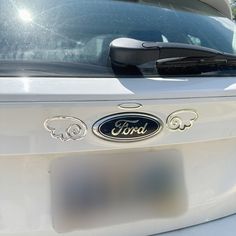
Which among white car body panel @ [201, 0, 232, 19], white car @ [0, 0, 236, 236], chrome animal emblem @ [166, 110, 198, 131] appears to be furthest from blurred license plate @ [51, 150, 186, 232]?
white car body panel @ [201, 0, 232, 19]

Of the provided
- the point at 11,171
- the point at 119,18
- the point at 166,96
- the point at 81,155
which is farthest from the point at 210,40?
the point at 11,171

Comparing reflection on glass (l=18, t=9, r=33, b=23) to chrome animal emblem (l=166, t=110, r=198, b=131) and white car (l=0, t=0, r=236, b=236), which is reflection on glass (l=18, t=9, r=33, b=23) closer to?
white car (l=0, t=0, r=236, b=236)

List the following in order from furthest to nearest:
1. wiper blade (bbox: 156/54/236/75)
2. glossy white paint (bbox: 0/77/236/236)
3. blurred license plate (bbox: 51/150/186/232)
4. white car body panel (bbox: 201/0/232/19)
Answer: white car body panel (bbox: 201/0/232/19), wiper blade (bbox: 156/54/236/75), blurred license plate (bbox: 51/150/186/232), glossy white paint (bbox: 0/77/236/236)

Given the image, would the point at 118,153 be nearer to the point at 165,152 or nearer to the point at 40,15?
the point at 165,152

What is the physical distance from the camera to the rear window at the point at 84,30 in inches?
61.6

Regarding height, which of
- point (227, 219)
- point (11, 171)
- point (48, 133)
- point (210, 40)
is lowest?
point (227, 219)

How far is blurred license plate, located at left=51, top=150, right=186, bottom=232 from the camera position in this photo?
→ 1.48m

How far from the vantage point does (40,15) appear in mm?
1711

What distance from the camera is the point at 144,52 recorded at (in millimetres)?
1564

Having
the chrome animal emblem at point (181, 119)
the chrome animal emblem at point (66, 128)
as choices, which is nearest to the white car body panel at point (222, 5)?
the chrome animal emblem at point (181, 119)

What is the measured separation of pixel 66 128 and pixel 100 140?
0.12 metres

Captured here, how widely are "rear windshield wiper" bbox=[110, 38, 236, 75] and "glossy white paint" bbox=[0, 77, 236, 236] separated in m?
0.06

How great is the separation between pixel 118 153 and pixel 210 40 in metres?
0.90

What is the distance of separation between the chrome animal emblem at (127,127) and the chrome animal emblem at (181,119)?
0.17 feet
